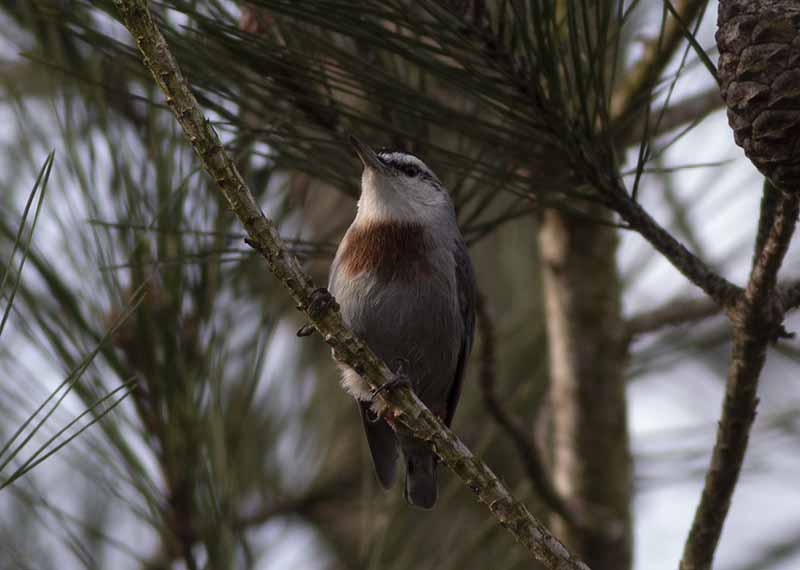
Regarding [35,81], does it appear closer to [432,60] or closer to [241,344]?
[241,344]

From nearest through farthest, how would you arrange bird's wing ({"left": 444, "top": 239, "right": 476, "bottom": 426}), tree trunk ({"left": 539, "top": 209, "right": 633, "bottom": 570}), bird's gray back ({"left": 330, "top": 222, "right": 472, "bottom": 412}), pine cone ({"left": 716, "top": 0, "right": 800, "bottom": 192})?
1. pine cone ({"left": 716, "top": 0, "right": 800, "bottom": 192})
2. bird's gray back ({"left": 330, "top": 222, "right": 472, "bottom": 412})
3. bird's wing ({"left": 444, "top": 239, "right": 476, "bottom": 426})
4. tree trunk ({"left": 539, "top": 209, "right": 633, "bottom": 570})

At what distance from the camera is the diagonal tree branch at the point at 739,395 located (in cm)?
171

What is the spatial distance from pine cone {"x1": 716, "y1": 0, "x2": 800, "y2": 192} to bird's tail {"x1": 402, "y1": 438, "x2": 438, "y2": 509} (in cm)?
160

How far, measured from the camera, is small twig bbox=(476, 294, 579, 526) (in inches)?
105

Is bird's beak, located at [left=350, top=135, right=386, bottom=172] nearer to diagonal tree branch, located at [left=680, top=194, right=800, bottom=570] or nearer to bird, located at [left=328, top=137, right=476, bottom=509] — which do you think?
bird, located at [left=328, top=137, right=476, bottom=509]

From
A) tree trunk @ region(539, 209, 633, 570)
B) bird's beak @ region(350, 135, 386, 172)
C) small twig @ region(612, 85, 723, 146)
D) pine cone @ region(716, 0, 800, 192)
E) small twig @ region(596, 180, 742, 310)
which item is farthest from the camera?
small twig @ region(612, 85, 723, 146)

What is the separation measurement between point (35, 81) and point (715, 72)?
3.17m

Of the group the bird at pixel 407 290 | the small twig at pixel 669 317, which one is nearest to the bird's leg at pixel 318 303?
the bird at pixel 407 290

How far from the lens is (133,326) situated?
7.61 ft

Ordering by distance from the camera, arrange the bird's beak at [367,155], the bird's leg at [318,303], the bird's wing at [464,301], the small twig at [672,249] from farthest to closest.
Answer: the bird's wing at [464,301], the bird's beak at [367,155], the small twig at [672,249], the bird's leg at [318,303]

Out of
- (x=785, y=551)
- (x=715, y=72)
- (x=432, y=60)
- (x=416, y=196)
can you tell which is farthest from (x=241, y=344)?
(x=785, y=551)

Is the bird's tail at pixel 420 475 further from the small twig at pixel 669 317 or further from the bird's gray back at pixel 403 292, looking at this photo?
the small twig at pixel 669 317

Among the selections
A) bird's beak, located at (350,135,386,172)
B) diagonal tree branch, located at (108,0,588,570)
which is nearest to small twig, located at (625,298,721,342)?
bird's beak, located at (350,135,386,172)

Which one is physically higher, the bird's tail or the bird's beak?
the bird's beak
